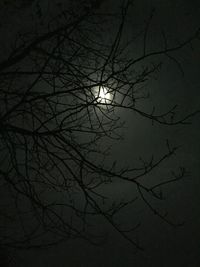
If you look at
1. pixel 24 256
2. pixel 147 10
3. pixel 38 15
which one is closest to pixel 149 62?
pixel 147 10

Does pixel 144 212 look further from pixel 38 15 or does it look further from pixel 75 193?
pixel 38 15

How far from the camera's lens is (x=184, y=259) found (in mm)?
4184

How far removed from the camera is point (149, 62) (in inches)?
204

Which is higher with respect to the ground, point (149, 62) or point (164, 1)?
point (164, 1)

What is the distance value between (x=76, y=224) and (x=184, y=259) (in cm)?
126

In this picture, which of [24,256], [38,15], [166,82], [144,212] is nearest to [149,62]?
[166,82]

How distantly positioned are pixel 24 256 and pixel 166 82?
2867 mm

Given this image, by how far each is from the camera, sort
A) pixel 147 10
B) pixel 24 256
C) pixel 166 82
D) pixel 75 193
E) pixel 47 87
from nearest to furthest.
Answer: pixel 24 256 → pixel 75 193 → pixel 47 87 → pixel 166 82 → pixel 147 10

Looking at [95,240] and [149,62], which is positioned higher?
[149,62]

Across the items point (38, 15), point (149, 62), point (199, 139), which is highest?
point (38, 15)

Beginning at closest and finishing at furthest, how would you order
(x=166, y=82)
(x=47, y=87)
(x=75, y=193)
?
(x=75, y=193) < (x=47, y=87) < (x=166, y=82)

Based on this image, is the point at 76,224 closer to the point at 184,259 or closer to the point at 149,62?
the point at 184,259

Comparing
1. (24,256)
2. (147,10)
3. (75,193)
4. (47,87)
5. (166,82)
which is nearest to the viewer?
(24,256)

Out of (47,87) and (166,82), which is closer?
(47,87)
